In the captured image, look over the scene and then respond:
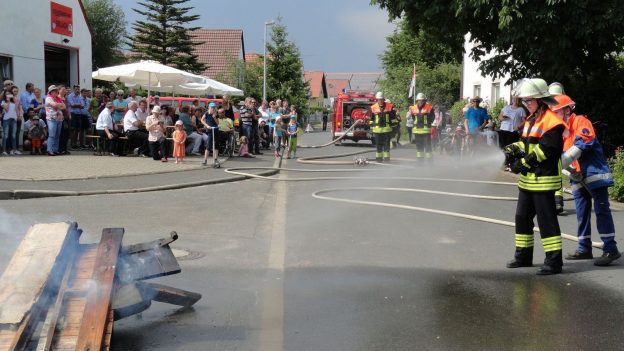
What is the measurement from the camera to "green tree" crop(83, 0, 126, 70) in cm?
5925

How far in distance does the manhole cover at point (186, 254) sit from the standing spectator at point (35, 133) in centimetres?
1057

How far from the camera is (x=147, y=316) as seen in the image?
4.61 metres

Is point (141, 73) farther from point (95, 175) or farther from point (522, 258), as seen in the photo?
point (522, 258)

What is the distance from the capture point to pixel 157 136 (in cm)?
1574

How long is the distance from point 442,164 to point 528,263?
10.6 meters

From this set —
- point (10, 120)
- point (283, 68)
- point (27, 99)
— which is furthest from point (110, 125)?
point (283, 68)

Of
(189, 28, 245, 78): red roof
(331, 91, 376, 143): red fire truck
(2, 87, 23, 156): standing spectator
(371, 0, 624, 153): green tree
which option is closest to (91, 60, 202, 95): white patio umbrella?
(2, 87, 23, 156): standing spectator

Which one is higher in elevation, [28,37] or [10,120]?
[28,37]

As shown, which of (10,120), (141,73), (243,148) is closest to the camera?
(10,120)

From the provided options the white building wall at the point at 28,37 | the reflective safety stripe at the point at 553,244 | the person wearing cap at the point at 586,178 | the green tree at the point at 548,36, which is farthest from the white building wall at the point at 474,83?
the reflective safety stripe at the point at 553,244

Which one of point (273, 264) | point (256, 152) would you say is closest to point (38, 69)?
point (256, 152)

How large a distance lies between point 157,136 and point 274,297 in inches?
448

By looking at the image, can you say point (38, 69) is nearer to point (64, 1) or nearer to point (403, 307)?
point (64, 1)

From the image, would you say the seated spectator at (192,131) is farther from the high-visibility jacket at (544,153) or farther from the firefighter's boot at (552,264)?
the firefighter's boot at (552,264)
